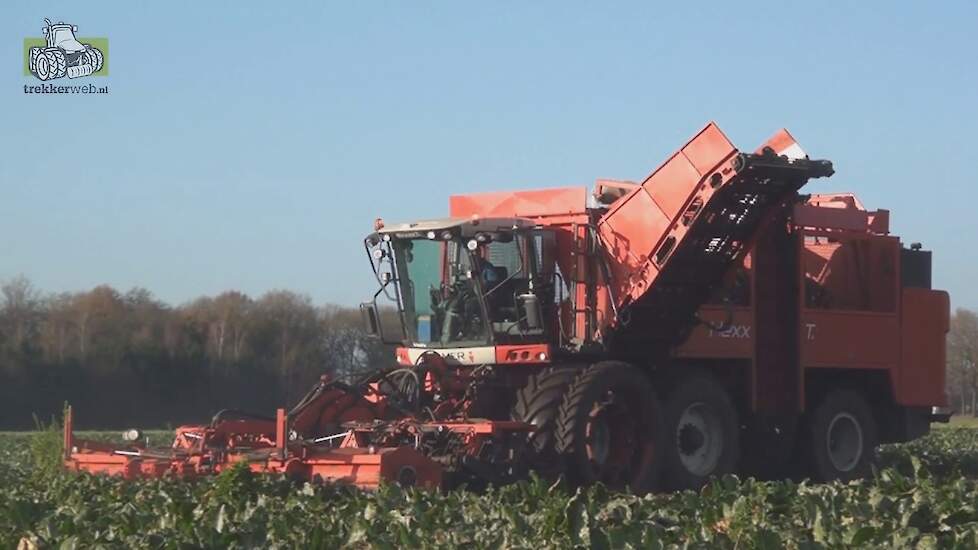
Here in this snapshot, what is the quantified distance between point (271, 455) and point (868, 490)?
4.96 meters

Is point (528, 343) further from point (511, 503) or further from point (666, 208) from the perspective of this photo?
point (511, 503)

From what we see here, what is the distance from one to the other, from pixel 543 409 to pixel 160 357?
Result: 28.3 metres

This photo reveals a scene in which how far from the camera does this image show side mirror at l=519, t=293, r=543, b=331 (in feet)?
47.2

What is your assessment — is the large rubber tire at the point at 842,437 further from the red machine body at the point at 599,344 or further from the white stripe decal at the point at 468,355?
the white stripe decal at the point at 468,355

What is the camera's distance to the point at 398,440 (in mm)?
13188

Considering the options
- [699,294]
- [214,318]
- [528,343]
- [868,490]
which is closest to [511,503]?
[868,490]

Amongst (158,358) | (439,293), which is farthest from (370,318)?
(158,358)

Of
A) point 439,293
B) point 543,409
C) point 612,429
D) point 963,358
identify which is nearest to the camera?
point 543,409

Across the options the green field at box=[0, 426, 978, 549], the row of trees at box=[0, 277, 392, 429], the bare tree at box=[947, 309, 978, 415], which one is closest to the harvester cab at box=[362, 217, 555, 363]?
the green field at box=[0, 426, 978, 549]

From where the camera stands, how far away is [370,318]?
618 inches

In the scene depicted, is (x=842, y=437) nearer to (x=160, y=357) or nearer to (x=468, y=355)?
(x=468, y=355)

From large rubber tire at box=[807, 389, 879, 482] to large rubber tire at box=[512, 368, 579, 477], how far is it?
414cm

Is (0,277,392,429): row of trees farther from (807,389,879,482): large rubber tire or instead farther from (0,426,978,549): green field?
(0,426,978,549): green field

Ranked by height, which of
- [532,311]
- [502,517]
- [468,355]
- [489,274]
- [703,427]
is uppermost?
[489,274]
